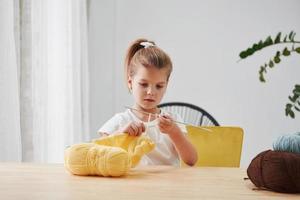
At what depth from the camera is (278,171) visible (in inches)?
38.5

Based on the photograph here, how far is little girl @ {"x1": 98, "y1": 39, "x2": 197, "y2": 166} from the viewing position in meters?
1.57

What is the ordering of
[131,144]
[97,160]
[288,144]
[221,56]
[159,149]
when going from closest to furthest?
[288,144]
[97,160]
[131,144]
[159,149]
[221,56]

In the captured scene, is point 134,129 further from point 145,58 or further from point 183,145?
point 145,58

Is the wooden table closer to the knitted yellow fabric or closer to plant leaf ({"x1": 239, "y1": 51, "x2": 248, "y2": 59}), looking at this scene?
the knitted yellow fabric

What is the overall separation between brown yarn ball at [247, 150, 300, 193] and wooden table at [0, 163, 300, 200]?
0.7 inches

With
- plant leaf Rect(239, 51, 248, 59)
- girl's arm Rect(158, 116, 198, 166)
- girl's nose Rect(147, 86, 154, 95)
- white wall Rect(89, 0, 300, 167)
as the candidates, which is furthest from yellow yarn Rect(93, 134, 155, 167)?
white wall Rect(89, 0, 300, 167)

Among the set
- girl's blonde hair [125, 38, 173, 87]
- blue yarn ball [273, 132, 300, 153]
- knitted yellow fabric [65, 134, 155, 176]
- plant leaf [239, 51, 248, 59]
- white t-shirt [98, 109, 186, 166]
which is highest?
plant leaf [239, 51, 248, 59]

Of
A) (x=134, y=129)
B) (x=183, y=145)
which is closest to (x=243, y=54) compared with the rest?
(x=134, y=129)

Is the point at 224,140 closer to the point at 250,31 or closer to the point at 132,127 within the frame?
the point at 132,127

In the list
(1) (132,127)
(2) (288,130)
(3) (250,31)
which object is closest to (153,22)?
(3) (250,31)

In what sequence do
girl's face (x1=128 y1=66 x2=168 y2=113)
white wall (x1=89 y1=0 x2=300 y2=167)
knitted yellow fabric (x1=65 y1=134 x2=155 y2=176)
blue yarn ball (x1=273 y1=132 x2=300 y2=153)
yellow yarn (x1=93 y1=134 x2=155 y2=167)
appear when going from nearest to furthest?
blue yarn ball (x1=273 y1=132 x2=300 y2=153)
knitted yellow fabric (x1=65 y1=134 x2=155 y2=176)
yellow yarn (x1=93 y1=134 x2=155 y2=167)
girl's face (x1=128 y1=66 x2=168 y2=113)
white wall (x1=89 y1=0 x2=300 y2=167)

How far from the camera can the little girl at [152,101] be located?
5.15 feet

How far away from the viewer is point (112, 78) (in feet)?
11.2

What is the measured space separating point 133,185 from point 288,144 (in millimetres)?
345
